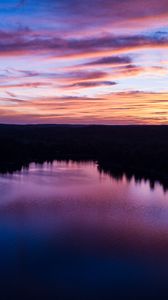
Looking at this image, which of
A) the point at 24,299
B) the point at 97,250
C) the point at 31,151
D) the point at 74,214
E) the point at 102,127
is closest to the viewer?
the point at 24,299

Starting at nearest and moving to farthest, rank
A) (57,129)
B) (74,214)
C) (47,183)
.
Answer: (74,214) < (47,183) < (57,129)

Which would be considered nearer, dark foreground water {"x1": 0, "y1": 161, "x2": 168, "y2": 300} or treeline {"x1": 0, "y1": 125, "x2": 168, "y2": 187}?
dark foreground water {"x1": 0, "y1": 161, "x2": 168, "y2": 300}

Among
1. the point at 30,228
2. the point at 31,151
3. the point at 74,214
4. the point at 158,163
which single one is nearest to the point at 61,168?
the point at 158,163

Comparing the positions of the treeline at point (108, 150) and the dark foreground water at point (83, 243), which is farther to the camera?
the treeline at point (108, 150)

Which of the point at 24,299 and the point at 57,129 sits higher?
the point at 57,129

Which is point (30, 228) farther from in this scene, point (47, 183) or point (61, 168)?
point (61, 168)
